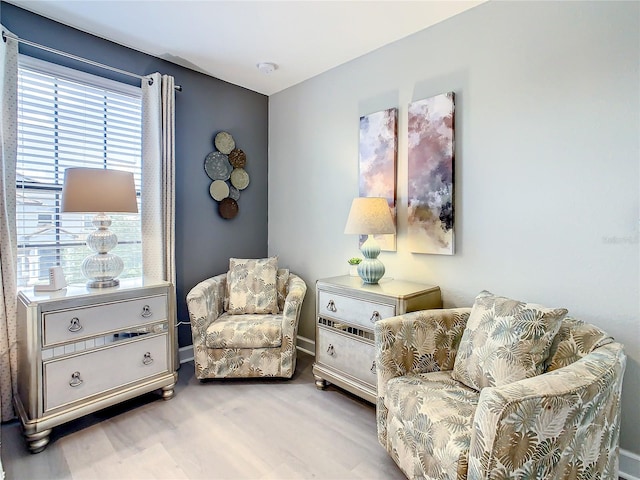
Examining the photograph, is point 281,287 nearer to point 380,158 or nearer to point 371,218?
point 371,218

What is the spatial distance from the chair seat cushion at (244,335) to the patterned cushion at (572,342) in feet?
5.61

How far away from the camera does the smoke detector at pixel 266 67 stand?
293cm

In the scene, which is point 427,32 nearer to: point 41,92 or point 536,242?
point 536,242

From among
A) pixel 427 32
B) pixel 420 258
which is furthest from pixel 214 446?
pixel 427 32

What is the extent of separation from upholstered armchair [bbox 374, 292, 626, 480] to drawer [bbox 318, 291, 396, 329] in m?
0.33

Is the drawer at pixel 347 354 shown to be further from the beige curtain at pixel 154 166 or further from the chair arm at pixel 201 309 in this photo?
the beige curtain at pixel 154 166

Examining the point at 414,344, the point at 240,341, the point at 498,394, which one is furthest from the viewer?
the point at 240,341

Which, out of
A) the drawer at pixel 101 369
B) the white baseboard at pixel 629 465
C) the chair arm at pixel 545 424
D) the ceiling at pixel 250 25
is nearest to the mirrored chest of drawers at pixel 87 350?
the drawer at pixel 101 369

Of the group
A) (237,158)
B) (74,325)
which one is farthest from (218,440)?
(237,158)

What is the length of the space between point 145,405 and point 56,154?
1791 mm

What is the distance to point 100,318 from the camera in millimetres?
2121

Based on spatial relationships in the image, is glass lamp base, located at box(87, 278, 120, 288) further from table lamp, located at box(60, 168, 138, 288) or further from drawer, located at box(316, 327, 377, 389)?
drawer, located at box(316, 327, 377, 389)

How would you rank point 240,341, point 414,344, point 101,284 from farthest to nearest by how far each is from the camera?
point 240,341, point 101,284, point 414,344

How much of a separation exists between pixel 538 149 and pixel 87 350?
9.30 feet
